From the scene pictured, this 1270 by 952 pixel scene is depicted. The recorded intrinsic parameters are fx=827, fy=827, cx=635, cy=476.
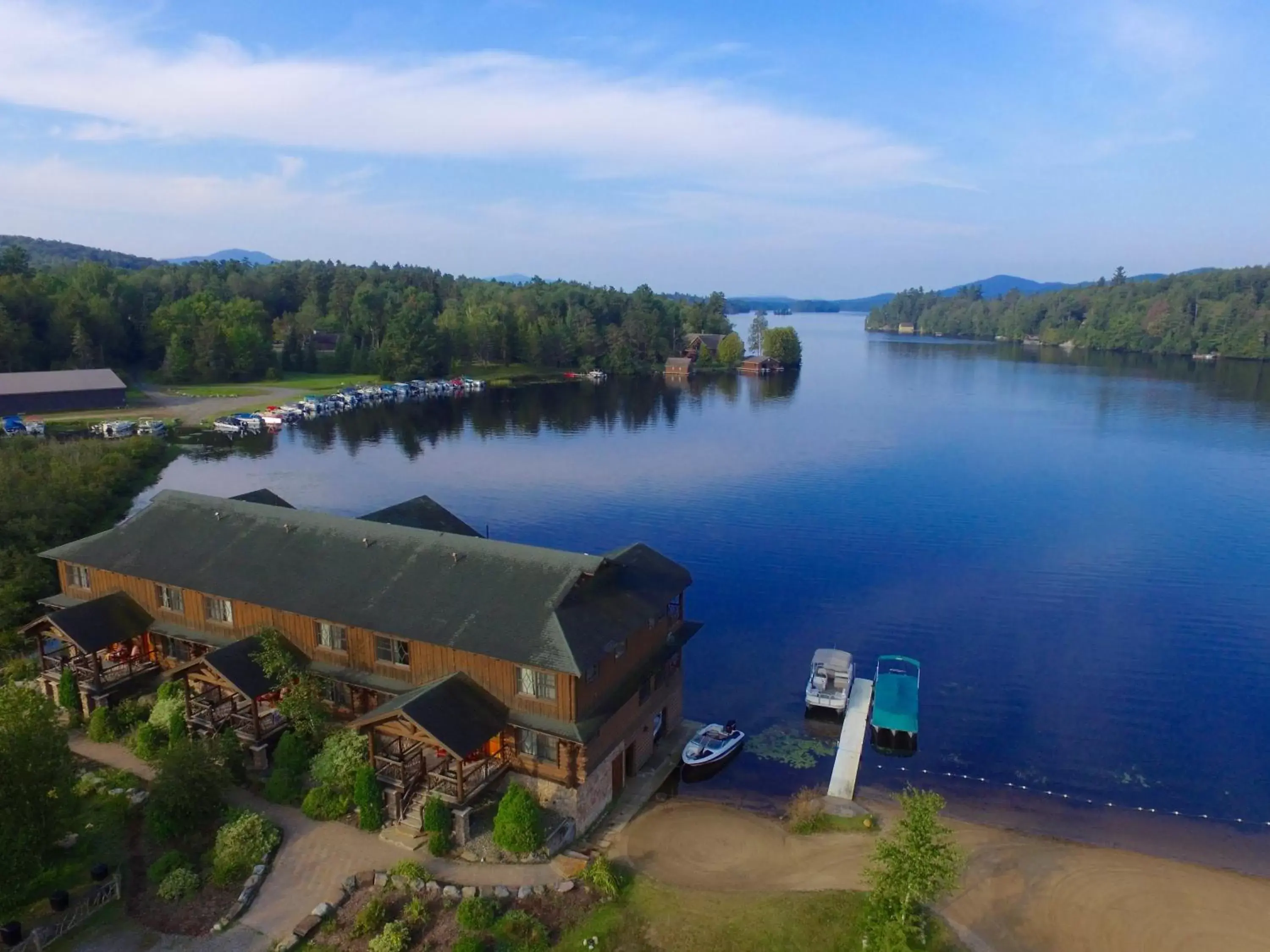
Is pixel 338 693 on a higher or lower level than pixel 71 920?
higher

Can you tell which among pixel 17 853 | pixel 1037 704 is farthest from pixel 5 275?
pixel 1037 704

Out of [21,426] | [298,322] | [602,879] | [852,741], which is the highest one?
[298,322]

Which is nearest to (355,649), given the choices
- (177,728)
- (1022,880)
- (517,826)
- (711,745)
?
(177,728)

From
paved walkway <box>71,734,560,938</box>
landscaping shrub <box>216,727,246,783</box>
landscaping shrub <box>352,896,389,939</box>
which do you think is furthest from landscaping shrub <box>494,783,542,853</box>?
landscaping shrub <box>216,727,246,783</box>

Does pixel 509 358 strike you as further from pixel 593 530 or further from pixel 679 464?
pixel 593 530

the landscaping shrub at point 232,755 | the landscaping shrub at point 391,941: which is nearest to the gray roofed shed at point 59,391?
the landscaping shrub at point 232,755

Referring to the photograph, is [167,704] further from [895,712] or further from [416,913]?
[895,712]
